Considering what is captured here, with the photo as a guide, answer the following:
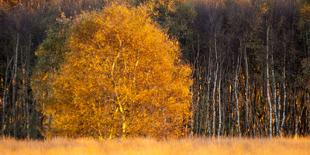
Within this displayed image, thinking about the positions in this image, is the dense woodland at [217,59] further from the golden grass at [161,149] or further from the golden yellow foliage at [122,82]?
the golden grass at [161,149]

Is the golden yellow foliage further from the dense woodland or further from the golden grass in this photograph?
the golden grass

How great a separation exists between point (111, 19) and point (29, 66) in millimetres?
18620

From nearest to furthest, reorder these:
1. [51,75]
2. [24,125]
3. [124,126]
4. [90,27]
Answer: [124,126], [90,27], [51,75], [24,125]

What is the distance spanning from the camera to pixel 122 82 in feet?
92.7

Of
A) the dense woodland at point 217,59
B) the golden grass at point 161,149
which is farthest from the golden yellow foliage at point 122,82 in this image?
the golden grass at point 161,149

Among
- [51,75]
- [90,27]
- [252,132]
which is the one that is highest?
[90,27]

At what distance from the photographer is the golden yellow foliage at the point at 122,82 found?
92.8 ft

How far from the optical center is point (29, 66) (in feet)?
152

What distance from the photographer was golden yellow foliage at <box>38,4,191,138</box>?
28297 millimetres

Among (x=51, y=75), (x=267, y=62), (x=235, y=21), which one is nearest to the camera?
(x=51, y=75)

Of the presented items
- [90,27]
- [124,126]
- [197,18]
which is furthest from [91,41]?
[197,18]

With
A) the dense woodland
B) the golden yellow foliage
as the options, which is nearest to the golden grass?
the golden yellow foliage

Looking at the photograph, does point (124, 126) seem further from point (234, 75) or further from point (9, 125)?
point (9, 125)

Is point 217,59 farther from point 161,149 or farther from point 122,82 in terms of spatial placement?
point 161,149
